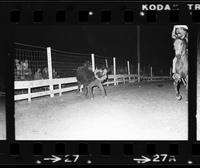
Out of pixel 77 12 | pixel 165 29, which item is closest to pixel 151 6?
pixel 165 29

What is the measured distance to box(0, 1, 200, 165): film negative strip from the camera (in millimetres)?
7145

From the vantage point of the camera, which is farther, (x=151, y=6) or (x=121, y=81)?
(x=121, y=81)

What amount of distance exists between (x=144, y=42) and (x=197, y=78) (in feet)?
3.16

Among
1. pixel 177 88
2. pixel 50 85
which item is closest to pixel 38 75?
pixel 50 85

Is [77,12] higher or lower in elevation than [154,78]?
higher

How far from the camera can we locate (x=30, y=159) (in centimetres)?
732

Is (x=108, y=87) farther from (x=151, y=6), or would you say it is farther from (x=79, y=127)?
(x=151, y=6)

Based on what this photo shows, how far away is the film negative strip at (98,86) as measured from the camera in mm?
7145

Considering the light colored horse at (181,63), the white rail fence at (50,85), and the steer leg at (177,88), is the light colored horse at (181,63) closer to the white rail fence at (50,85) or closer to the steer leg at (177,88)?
the steer leg at (177,88)

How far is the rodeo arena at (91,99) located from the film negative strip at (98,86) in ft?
0.05

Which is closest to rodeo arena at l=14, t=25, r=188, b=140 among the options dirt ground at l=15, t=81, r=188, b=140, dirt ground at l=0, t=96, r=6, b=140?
dirt ground at l=15, t=81, r=188, b=140

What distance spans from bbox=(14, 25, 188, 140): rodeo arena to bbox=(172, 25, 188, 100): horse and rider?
75 mm

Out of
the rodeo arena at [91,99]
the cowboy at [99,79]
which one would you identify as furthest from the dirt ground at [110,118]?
the cowboy at [99,79]

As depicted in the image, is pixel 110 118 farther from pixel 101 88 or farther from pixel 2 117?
pixel 2 117
